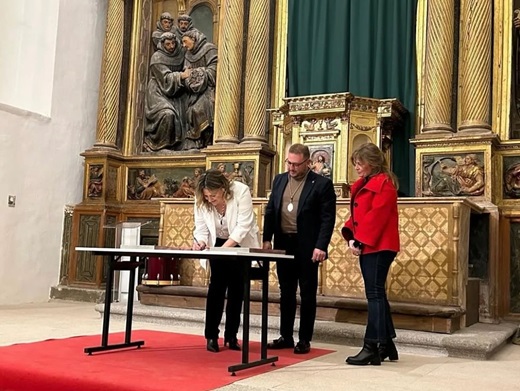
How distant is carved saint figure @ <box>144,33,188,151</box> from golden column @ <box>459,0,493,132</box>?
3701 mm

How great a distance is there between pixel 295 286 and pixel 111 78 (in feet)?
18.1

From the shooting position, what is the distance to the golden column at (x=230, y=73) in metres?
8.34

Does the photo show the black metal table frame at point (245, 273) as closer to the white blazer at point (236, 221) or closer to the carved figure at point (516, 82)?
the white blazer at point (236, 221)

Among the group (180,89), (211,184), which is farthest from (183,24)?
(211,184)

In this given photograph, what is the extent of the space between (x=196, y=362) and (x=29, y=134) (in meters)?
5.31

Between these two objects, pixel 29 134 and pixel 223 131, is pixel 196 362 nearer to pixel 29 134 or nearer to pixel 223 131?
pixel 223 131

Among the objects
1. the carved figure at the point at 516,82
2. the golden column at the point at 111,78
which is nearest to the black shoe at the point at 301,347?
the carved figure at the point at 516,82

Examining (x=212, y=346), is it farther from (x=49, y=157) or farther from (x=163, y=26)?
(x=163, y=26)

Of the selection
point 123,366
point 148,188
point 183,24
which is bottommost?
point 123,366

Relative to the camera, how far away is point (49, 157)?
872 cm

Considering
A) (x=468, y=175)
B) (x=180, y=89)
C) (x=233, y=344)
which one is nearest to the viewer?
(x=233, y=344)

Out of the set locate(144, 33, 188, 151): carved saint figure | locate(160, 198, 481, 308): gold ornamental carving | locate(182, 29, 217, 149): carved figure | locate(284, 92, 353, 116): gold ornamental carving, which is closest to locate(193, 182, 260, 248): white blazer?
locate(160, 198, 481, 308): gold ornamental carving

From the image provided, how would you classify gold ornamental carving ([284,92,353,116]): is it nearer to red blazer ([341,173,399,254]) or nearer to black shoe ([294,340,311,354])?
red blazer ([341,173,399,254])

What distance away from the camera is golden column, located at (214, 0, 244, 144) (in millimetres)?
8344
